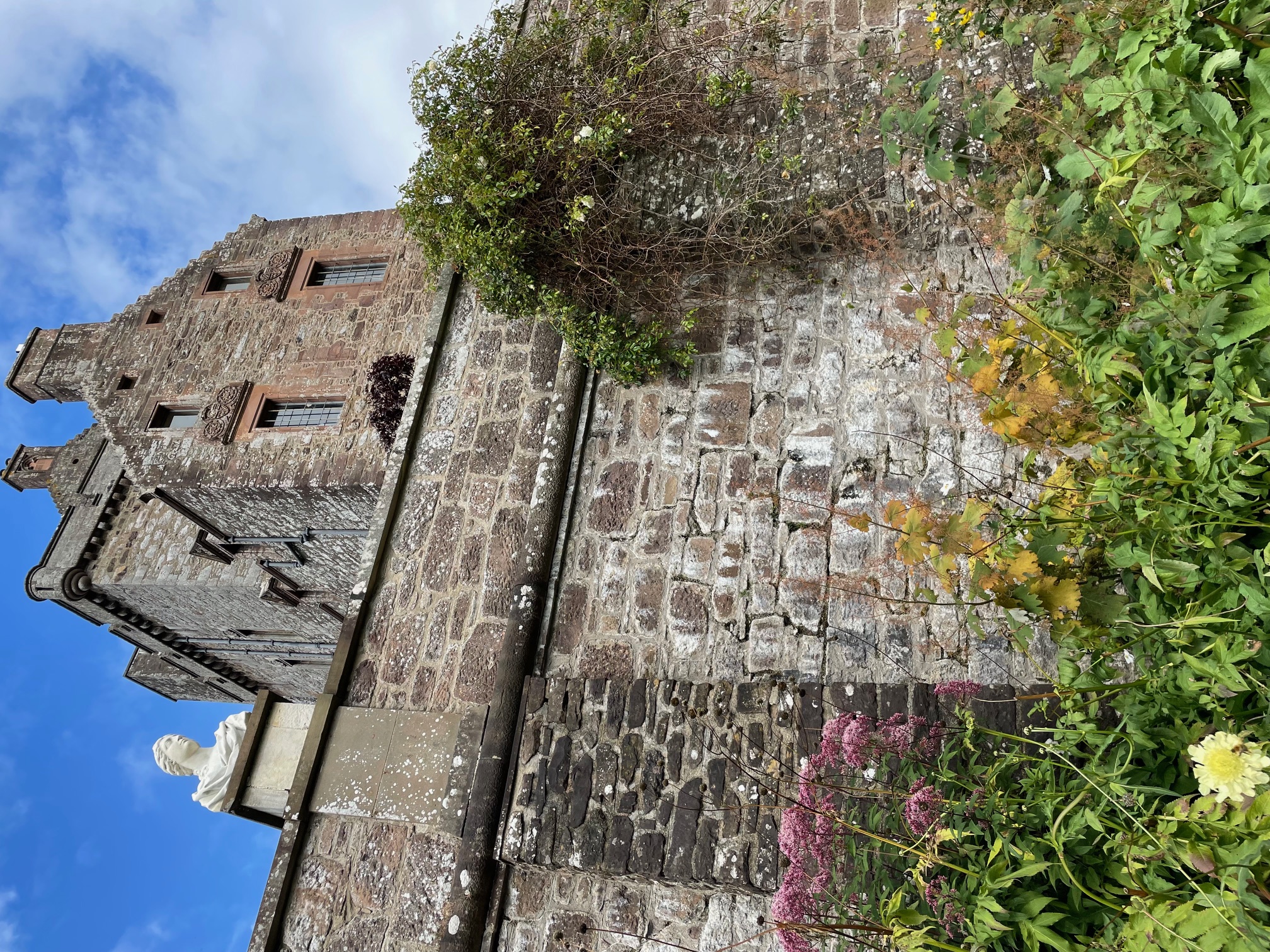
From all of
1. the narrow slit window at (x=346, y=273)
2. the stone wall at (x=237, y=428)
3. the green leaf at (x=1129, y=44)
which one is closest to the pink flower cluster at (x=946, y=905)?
the green leaf at (x=1129, y=44)

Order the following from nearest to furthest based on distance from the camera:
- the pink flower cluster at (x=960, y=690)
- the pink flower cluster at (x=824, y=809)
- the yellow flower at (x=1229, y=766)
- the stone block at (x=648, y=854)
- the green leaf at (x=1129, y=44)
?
the yellow flower at (x=1229, y=766)
the green leaf at (x=1129, y=44)
the pink flower cluster at (x=824, y=809)
the pink flower cluster at (x=960, y=690)
the stone block at (x=648, y=854)

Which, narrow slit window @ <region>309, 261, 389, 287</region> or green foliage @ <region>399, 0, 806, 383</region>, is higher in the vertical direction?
narrow slit window @ <region>309, 261, 389, 287</region>

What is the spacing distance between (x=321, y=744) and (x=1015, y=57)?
5501 mm

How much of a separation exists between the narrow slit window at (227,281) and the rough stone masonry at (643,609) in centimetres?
734

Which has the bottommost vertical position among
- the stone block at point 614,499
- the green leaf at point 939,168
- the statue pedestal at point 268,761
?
the statue pedestal at point 268,761

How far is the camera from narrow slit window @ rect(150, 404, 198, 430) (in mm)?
10727

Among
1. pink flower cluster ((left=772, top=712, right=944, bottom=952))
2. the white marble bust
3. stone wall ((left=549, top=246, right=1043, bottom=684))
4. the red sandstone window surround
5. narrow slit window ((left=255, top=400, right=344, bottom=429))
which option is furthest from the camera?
the red sandstone window surround

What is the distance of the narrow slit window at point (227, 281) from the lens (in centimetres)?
1162

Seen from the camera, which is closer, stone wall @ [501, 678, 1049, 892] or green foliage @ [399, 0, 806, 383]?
stone wall @ [501, 678, 1049, 892]

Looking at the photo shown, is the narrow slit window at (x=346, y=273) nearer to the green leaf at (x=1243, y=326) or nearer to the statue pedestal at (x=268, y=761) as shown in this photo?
the statue pedestal at (x=268, y=761)

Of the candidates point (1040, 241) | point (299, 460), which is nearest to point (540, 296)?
point (1040, 241)

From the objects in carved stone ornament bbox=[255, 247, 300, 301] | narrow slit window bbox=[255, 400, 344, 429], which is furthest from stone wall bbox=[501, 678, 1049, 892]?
carved stone ornament bbox=[255, 247, 300, 301]

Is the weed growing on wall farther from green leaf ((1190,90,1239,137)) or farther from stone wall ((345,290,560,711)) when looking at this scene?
green leaf ((1190,90,1239,137))

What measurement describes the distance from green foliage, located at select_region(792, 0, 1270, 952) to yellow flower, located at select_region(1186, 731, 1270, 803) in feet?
0.22
